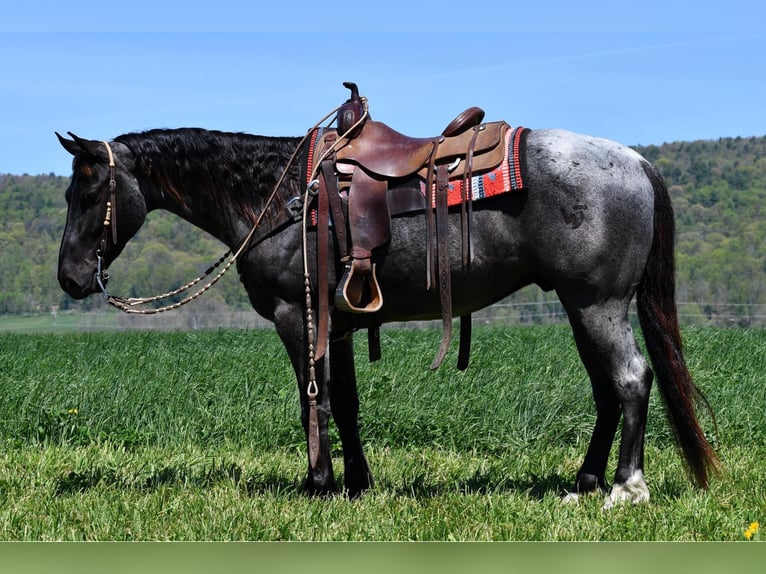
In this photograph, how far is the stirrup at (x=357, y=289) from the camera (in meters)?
5.13

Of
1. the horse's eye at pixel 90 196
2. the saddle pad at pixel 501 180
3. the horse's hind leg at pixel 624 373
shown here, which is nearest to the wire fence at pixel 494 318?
the horse's hind leg at pixel 624 373

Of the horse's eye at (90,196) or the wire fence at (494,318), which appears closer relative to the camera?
the horse's eye at (90,196)

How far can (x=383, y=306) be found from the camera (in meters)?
5.40

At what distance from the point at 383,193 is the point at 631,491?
2.30 m

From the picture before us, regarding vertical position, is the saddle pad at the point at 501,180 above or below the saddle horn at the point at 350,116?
below

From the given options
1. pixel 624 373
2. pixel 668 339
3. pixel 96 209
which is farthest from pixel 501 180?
pixel 96 209

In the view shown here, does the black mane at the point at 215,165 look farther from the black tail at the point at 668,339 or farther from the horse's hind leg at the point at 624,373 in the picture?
the black tail at the point at 668,339

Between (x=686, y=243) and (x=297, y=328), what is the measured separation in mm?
102294

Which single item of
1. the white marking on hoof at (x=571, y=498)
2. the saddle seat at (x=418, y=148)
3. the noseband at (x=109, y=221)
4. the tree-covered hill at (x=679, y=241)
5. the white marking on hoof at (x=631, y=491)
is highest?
the tree-covered hill at (x=679, y=241)

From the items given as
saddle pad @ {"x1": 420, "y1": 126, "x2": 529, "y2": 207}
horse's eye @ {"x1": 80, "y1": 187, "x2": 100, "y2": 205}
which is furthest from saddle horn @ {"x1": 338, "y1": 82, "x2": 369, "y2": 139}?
horse's eye @ {"x1": 80, "y1": 187, "x2": 100, "y2": 205}

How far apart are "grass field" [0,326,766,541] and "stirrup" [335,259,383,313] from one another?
3.81 ft

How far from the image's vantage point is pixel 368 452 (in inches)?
283

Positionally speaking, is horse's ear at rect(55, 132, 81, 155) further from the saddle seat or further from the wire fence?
the wire fence

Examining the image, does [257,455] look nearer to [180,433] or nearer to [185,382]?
[180,433]
